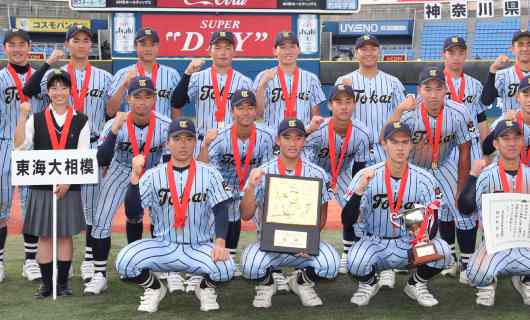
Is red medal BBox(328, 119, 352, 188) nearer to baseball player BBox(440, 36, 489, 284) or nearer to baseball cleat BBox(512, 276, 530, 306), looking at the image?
baseball player BBox(440, 36, 489, 284)

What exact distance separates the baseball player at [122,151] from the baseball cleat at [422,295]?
233 centimetres

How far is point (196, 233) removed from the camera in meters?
5.31

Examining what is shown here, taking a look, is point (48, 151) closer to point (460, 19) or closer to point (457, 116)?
point (457, 116)

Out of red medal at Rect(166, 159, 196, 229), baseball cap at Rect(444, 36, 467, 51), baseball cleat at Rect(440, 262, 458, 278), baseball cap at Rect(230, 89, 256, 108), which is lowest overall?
baseball cleat at Rect(440, 262, 458, 278)

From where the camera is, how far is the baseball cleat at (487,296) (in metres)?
5.28

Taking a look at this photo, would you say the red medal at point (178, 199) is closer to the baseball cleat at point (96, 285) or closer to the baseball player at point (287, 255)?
the baseball player at point (287, 255)

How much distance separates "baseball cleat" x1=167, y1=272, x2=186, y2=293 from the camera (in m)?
5.81

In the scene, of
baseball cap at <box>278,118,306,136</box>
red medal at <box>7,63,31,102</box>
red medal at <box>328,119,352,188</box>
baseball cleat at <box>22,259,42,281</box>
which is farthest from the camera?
red medal at <box>7,63,31,102</box>

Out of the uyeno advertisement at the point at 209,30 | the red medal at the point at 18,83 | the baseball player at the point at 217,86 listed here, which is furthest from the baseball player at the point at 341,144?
the uyeno advertisement at the point at 209,30

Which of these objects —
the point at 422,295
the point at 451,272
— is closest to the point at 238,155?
the point at 422,295

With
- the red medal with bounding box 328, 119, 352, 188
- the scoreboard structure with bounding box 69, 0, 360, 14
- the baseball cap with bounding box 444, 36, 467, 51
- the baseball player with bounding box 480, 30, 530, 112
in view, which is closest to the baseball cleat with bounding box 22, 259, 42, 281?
the red medal with bounding box 328, 119, 352, 188

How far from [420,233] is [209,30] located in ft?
44.7

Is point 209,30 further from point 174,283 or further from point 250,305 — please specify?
point 250,305

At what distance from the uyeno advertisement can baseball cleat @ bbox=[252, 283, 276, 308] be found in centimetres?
1265
